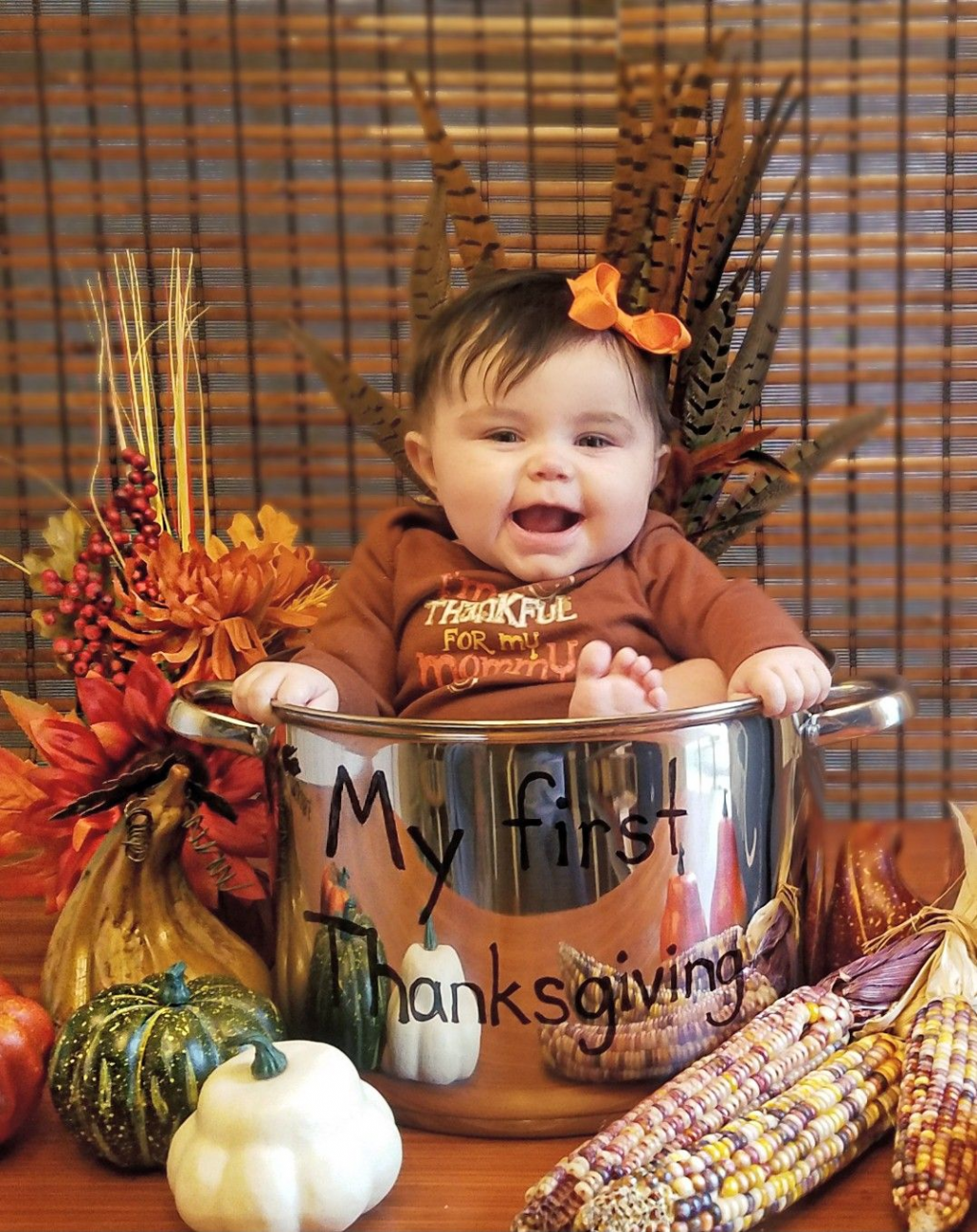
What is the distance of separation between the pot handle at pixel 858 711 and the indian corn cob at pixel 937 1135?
0.15m

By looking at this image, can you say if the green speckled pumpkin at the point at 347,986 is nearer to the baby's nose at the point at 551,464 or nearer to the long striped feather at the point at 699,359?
Answer: the baby's nose at the point at 551,464

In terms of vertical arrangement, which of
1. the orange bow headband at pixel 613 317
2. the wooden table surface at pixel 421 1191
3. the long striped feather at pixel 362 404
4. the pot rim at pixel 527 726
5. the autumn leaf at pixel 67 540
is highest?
the orange bow headband at pixel 613 317

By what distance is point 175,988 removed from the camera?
58 centimetres

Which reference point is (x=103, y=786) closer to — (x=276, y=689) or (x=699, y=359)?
(x=276, y=689)

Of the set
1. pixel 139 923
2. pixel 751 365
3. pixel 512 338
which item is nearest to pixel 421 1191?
pixel 139 923

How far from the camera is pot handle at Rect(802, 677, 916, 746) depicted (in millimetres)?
647

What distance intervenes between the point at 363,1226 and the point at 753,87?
30.3 inches

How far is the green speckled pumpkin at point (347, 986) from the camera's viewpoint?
61 cm

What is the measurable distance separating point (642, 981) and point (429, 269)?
47 centimetres

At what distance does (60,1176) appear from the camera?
58cm

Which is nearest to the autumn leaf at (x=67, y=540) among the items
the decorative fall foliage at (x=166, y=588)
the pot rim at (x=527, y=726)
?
the decorative fall foliage at (x=166, y=588)

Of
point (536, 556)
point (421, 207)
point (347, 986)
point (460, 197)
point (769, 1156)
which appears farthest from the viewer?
point (421, 207)

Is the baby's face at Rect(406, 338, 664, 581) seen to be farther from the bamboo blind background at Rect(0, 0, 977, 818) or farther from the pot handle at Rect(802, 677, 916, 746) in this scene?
the bamboo blind background at Rect(0, 0, 977, 818)

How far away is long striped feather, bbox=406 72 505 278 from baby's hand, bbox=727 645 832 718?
35cm
